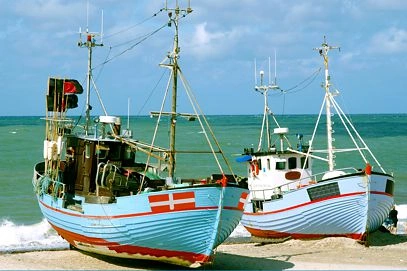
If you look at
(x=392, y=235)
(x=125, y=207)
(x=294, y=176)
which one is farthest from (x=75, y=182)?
(x=392, y=235)

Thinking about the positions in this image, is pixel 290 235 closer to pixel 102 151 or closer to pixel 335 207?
pixel 335 207

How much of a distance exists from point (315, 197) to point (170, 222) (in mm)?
7441

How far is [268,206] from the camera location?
24.5 m

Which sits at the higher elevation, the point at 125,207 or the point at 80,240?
the point at 125,207

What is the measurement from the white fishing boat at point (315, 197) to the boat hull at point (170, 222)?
5631 mm

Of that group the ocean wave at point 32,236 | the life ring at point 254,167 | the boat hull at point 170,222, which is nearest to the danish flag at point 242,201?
the boat hull at point 170,222

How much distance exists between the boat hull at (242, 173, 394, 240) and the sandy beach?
409mm

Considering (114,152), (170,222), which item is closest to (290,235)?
(114,152)

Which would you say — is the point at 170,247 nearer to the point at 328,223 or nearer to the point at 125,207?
the point at 125,207

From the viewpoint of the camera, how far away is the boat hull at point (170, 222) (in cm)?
1652

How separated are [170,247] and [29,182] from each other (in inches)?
1165

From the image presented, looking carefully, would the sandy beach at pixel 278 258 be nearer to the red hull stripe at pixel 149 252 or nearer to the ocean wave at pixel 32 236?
the red hull stripe at pixel 149 252

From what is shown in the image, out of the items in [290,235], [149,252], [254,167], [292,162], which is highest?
Result: [292,162]

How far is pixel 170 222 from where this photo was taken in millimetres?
16609
